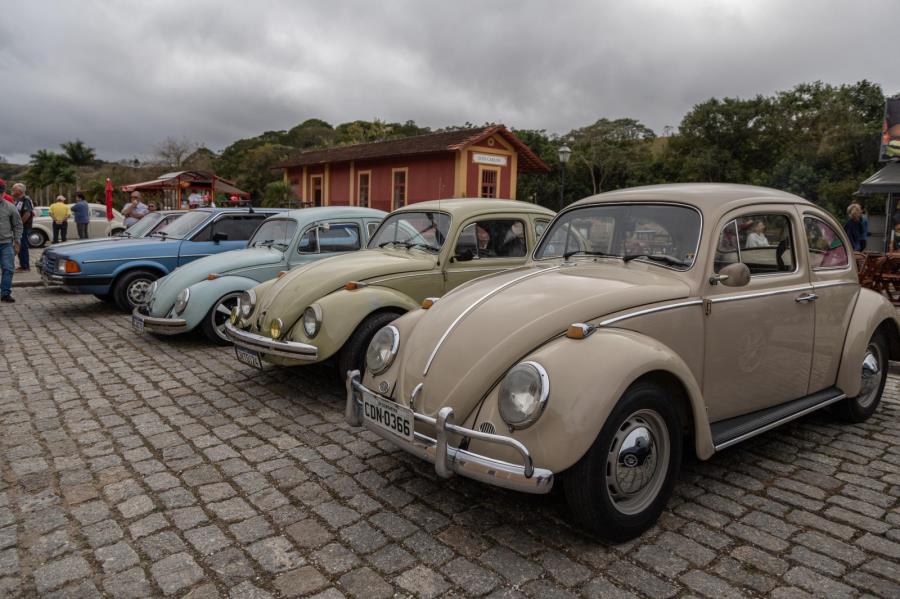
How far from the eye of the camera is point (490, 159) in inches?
1017

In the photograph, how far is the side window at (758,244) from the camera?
3688mm

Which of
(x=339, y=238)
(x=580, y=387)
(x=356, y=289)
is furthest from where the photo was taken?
(x=339, y=238)

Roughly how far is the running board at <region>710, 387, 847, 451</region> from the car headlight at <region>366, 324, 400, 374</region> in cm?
188

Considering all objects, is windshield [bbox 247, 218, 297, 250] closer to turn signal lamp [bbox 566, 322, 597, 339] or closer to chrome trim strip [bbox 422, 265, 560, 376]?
chrome trim strip [bbox 422, 265, 560, 376]

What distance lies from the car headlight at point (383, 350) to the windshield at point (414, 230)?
226 cm

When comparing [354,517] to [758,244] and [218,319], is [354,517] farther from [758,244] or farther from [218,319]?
[218,319]

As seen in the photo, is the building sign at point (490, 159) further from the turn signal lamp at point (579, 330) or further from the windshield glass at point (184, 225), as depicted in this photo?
the turn signal lamp at point (579, 330)

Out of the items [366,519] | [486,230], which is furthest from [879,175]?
[366,519]

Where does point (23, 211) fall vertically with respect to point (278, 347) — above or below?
above

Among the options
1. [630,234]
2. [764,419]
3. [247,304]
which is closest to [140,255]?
[247,304]

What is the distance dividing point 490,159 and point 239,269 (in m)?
20.0

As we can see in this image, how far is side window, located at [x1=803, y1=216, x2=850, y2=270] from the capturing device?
168 inches

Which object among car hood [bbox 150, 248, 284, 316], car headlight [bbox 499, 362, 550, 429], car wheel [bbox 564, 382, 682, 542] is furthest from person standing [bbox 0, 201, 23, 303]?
car wheel [bbox 564, 382, 682, 542]

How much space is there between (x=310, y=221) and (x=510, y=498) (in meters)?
4.91
